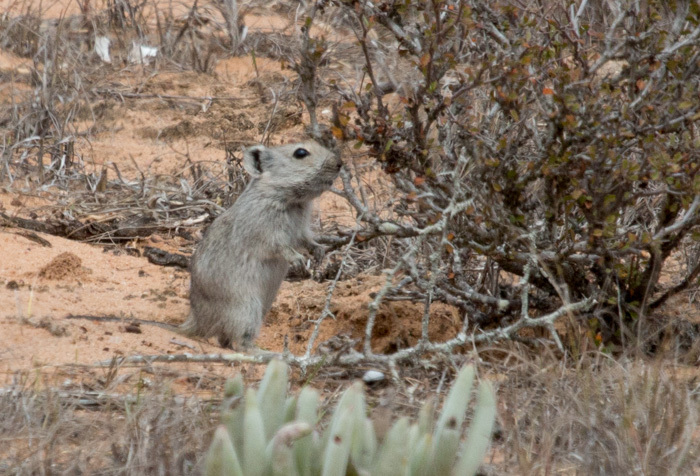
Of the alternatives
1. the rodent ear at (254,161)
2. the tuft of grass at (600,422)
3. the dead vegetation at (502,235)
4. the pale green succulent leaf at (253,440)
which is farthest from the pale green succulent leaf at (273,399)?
the rodent ear at (254,161)

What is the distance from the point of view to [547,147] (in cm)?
383

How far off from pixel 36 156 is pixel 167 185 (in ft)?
3.61

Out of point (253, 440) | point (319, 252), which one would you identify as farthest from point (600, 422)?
point (319, 252)

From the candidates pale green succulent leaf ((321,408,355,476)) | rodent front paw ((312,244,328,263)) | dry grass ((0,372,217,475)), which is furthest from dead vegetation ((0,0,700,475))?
pale green succulent leaf ((321,408,355,476))

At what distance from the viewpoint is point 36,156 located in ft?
23.4

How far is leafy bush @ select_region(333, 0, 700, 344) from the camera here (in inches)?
144

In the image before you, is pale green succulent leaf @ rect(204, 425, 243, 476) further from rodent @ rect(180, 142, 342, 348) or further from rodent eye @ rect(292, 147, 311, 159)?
rodent eye @ rect(292, 147, 311, 159)

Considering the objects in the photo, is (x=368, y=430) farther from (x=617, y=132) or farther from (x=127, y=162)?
(x=127, y=162)

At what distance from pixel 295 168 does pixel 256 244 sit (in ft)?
1.64

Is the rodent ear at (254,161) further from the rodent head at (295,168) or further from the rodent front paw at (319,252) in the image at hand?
the rodent front paw at (319,252)

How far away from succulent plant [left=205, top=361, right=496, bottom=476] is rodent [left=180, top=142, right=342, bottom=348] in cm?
259

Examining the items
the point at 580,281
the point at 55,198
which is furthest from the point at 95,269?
the point at 580,281

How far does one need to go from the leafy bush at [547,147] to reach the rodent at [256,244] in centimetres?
88

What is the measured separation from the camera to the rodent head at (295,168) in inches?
201
